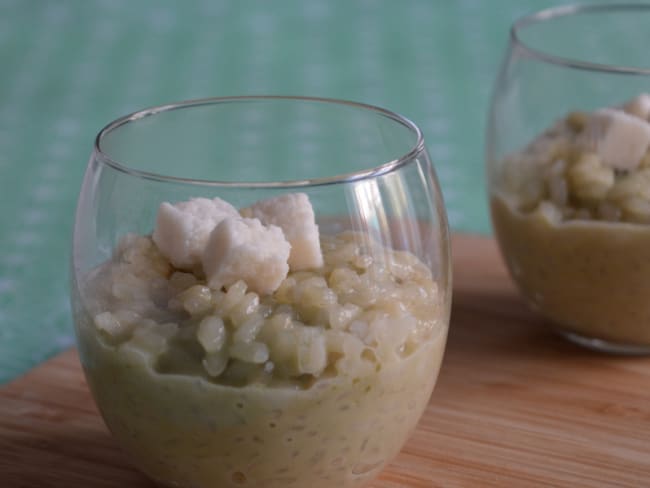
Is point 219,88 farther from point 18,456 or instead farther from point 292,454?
point 292,454

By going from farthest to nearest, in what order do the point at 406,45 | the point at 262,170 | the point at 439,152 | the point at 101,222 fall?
the point at 406,45, the point at 439,152, the point at 262,170, the point at 101,222

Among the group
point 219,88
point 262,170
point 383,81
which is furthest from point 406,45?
point 262,170

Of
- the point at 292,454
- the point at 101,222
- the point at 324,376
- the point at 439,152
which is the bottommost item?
the point at 439,152

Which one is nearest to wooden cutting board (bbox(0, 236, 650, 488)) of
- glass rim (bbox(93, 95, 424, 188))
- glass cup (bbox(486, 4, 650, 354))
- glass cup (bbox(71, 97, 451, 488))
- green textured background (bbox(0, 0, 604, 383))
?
glass cup (bbox(486, 4, 650, 354))

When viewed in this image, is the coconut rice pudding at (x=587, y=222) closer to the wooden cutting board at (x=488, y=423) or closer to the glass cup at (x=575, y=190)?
the glass cup at (x=575, y=190)

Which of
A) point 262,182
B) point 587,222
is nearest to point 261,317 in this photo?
point 262,182

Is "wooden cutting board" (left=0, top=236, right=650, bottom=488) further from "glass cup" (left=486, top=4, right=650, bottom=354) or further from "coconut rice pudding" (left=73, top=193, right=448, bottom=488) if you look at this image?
"coconut rice pudding" (left=73, top=193, right=448, bottom=488)
